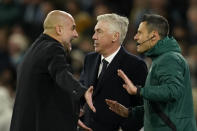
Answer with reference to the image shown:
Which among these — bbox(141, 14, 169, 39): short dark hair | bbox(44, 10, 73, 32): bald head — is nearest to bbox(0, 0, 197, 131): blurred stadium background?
bbox(141, 14, 169, 39): short dark hair

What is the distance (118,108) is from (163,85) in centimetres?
74

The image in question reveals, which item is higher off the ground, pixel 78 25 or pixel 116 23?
pixel 116 23

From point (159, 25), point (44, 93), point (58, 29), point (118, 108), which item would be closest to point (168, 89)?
point (159, 25)

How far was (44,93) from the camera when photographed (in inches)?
202

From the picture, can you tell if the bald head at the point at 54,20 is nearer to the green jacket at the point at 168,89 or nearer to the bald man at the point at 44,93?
the bald man at the point at 44,93

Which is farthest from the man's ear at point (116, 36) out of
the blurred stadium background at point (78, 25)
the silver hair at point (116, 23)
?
the blurred stadium background at point (78, 25)

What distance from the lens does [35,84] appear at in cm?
512

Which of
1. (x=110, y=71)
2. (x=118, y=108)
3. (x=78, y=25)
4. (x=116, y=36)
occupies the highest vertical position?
(x=116, y=36)

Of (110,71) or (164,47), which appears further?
(110,71)

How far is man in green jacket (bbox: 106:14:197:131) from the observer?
15.7 feet

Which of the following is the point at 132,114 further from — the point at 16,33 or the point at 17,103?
the point at 16,33

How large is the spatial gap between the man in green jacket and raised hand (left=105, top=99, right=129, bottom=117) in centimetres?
23

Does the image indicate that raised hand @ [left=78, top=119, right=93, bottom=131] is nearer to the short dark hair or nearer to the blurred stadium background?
the short dark hair

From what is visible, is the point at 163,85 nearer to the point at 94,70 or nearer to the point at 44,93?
the point at 44,93
